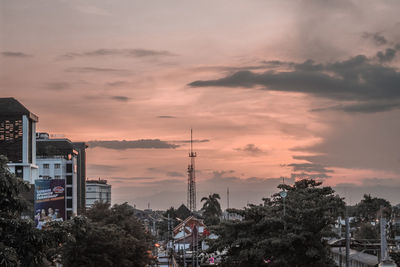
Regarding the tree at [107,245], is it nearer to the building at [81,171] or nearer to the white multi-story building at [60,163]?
the white multi-story building at [60,163]

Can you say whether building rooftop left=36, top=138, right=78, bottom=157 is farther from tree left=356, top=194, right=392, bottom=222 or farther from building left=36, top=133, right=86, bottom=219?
tree left=356, top=194, right=392, bottom=222

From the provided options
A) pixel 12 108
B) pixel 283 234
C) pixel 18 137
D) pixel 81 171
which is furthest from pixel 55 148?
pixel 283 234

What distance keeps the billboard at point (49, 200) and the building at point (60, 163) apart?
39450 mm

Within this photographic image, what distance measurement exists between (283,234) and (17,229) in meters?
24.9

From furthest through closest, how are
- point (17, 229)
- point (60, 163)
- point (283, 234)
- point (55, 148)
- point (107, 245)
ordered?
point (55, 148)
point (60, 163)
point (107, 245)
point (283, 234)
point (17, 229)

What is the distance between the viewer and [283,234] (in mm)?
44438

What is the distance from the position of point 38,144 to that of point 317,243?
3908 inches

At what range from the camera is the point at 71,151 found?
134 m

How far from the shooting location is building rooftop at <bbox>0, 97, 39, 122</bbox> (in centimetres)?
8938

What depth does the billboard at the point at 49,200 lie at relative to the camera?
250 ft

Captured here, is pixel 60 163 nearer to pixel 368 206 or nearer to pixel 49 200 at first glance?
pixel 49 200

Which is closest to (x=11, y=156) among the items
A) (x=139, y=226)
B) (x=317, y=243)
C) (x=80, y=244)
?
(x=139, y=226)

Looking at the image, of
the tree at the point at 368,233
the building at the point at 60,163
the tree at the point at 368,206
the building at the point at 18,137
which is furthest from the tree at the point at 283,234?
the tree at the point at 368,206

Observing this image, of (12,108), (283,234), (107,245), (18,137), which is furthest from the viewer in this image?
(12,108)
